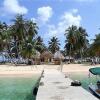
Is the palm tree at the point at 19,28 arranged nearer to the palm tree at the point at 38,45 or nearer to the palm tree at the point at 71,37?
the palm tree at the point at 38,45

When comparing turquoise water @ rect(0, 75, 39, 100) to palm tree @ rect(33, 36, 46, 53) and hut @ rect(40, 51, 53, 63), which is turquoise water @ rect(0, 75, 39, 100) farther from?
hut @ rect(40, 51, 53, 63)

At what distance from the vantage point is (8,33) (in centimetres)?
8988

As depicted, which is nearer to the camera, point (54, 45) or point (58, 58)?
point (58, 58)

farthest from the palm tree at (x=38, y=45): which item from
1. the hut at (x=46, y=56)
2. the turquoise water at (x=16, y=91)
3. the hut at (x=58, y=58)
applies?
the turquoise water at (x=16, y=91)

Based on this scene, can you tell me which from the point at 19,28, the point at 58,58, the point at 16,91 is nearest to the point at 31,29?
the point at 19,28

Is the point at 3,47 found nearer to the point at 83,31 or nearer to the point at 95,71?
the point at 83,31

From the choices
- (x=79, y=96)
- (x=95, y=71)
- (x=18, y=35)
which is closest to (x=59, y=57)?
(x=18, y=35)

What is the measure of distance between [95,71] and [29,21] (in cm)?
6866

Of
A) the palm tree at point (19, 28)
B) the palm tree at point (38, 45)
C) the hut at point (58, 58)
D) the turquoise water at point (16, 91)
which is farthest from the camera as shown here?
the palm tree at point (19, 28)

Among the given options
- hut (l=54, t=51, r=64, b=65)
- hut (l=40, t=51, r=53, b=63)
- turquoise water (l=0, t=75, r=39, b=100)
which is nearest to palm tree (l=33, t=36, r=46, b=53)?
hut (l=40, t=51, r=53, b=63)

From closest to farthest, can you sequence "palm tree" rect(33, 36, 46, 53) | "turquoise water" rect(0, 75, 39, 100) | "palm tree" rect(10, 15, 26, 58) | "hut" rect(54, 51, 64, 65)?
"turquoise water" rect(0, 75, 39, 100), "hut" rect(54, 51, 64, 65), "palm tree" rect(33, 36, 46, 53), "palm tree" rect(10, 15, 26, 58)

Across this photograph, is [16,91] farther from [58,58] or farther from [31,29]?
[31,29]

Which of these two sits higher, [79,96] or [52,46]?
[52,46]

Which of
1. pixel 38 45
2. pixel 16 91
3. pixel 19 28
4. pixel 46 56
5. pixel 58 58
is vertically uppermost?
pixel 19 28
